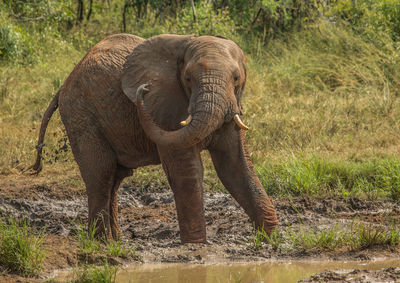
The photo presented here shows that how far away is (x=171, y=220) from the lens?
7453 millimetres

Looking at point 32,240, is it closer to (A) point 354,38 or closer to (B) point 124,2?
(A) point 354,38

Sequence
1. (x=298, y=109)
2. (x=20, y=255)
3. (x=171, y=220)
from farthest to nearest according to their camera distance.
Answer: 1. (x=298, y=109)
2. (x=171, y=220)
3. (x=20, y=255)

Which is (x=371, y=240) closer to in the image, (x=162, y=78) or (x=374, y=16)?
(x=162, y=78)

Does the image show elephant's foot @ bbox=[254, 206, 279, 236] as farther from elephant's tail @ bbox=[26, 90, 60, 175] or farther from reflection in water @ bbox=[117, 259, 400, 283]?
elephant's tail @ bbox=[26, 90, 60, 175]

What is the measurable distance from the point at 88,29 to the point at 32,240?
1301 cm

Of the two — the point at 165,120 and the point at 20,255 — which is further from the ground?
the point at 165,120

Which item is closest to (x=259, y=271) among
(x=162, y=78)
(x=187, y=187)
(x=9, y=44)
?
(x=187, y=187)

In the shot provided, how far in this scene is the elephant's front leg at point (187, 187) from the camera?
19.3 feet

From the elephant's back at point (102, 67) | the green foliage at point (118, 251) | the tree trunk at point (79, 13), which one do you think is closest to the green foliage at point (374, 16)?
the tree trunk at point (79, 13)

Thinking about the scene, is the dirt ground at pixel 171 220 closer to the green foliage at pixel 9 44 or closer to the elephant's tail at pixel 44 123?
the elephant's tail at pixel 44 123

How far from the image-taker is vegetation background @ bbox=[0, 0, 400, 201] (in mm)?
8523

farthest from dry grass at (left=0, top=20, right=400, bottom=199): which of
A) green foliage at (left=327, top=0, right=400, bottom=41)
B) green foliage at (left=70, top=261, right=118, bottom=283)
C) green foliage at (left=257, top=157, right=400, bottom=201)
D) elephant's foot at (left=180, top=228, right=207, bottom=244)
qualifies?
green foliage at (left=70, top=261, right=118, bottom=283)

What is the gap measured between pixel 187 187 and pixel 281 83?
22.3ft

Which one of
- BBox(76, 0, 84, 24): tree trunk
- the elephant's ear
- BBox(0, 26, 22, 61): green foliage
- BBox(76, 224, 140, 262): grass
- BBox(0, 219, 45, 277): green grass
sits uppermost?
BBox(76, 0, 84, 24): tree trunk
